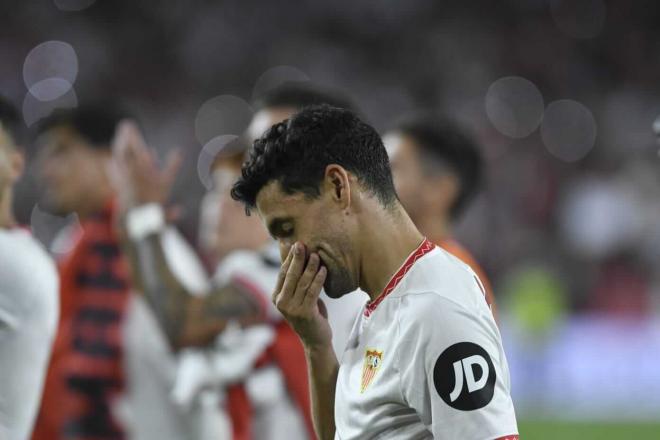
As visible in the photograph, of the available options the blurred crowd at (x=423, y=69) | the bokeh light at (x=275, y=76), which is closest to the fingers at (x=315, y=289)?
the blurred crowd at (x=423, y=69)

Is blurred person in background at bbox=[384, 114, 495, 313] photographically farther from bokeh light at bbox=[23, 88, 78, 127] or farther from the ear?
bokeh light at bbox=[23, 88, 78, 127]

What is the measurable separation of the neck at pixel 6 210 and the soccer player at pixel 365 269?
1.29 m

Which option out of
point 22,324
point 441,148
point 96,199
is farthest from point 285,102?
point 22,324

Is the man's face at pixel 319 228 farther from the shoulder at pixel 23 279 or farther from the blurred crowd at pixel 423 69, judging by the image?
the blurred crowd at pixel 423 69

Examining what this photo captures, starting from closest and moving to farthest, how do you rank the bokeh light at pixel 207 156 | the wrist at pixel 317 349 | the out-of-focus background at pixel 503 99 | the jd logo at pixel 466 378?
the jd logo at pixel 466 378 < the wrist at pixel 317 349 < the out-of-focus background at pixel 503 99 < the bokeh light at pixel 207 156

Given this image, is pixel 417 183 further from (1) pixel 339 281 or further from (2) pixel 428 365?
(2) pixel 428 365

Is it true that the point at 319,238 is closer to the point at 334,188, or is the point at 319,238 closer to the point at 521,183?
the point at 334,188

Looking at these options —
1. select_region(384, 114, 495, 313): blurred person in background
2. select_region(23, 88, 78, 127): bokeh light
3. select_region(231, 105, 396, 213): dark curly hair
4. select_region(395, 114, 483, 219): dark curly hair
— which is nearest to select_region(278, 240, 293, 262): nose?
select_region(231, 105, 396, 213): dark curly hair

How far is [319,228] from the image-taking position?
7.60 ft

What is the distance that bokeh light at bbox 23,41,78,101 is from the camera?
67.7ft

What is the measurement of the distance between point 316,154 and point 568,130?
19.9 m

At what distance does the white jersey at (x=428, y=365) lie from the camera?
207 centimetres

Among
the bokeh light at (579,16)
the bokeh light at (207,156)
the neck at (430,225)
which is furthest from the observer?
the bokeh light at (579,16)

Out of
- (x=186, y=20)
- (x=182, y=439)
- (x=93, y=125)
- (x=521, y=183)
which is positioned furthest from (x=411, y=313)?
(x=186, y=20)
